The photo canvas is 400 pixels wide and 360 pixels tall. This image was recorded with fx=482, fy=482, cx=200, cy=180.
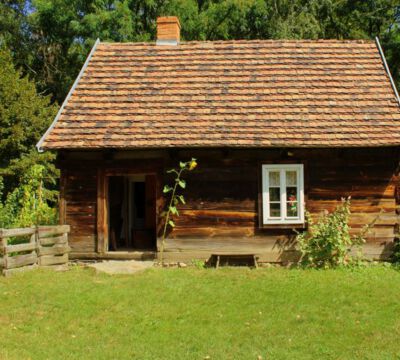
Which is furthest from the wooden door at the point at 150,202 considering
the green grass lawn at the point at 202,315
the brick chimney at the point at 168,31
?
the green grass lawn at the point at 202,315

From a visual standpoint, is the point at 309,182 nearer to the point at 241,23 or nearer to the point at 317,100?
the point at 317,100

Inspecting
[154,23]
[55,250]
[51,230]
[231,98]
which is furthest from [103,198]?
[154,23]

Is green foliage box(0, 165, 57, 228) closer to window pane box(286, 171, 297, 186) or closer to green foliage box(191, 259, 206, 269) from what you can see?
green foliage box(191, 259, 206, 269)

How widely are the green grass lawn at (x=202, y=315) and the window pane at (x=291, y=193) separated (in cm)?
220

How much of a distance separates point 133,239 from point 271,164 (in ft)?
16.8

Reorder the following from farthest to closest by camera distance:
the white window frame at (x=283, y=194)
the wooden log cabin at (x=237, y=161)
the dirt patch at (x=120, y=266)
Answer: the white window frame at (x=283, y=194) < the wooden log cabin at (x=237, y=161) < the dirt patch at (x=120, y=266)

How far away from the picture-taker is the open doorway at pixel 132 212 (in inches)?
543

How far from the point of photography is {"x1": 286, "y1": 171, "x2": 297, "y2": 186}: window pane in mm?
11633

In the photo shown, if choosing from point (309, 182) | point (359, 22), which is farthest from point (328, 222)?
point (359, 22)

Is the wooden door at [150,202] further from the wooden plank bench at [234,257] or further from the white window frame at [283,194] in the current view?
the white window frame at [283,194]

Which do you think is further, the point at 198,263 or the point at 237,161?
the point at 237,161

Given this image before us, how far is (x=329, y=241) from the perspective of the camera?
33.8ft

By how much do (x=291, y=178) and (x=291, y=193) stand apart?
363 millimetres

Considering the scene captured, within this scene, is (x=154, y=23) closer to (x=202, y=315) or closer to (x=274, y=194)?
(x=274, y=194)
